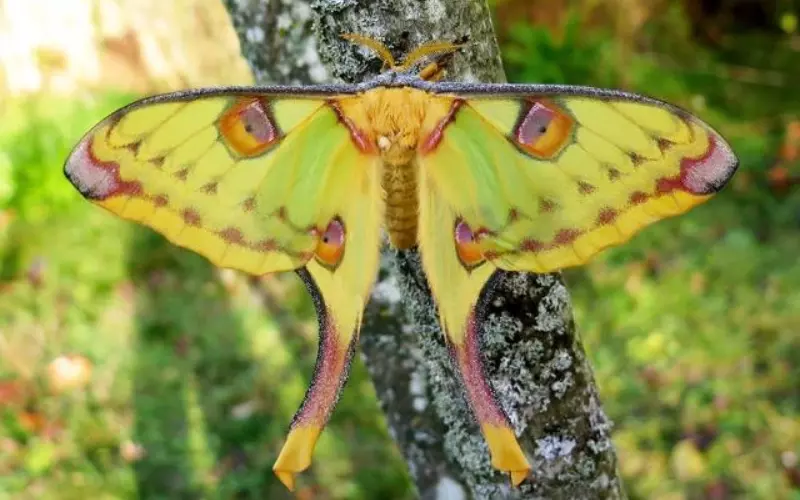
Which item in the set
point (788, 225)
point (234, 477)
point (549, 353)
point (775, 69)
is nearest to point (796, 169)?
point (788, 225)

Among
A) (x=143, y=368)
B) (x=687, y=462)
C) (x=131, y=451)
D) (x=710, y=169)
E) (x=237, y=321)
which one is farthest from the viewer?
(x=237, y=321)

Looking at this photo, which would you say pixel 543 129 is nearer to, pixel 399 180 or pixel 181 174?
pixel 399 180

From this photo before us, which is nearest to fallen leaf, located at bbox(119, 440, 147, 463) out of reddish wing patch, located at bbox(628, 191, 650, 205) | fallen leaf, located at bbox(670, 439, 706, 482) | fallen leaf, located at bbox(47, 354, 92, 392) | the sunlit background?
the sunlit background

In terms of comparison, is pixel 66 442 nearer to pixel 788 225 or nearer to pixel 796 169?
pixel 788 225

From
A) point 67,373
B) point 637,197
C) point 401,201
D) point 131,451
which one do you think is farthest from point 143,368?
point 637,197

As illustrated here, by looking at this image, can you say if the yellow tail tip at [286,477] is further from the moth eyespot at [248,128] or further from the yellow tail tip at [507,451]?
the moth eyespot at [248,128]

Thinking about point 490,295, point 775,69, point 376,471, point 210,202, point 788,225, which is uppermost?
point 210,202
